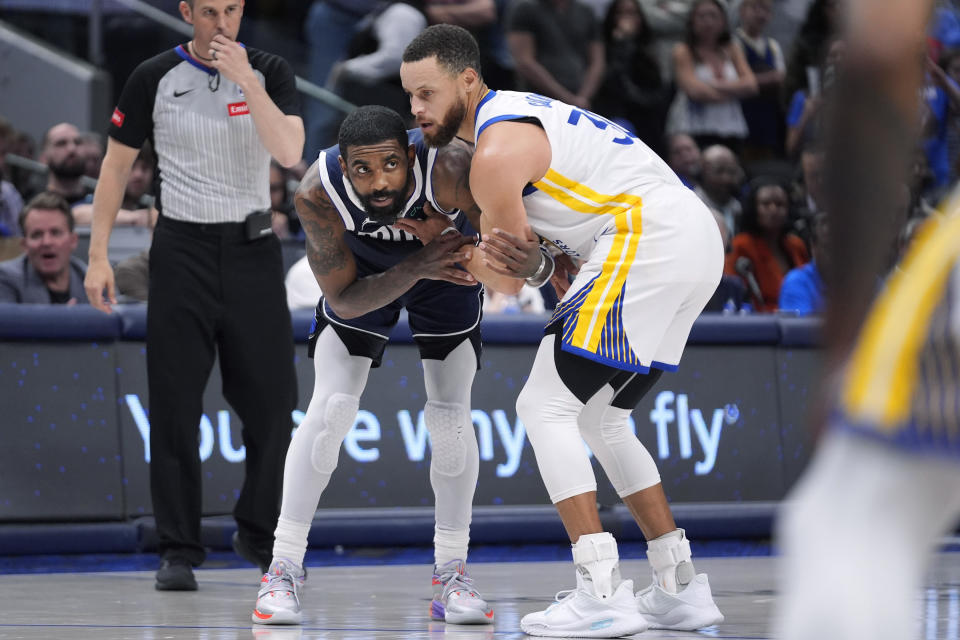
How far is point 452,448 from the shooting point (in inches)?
180

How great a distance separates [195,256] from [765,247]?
182 inches

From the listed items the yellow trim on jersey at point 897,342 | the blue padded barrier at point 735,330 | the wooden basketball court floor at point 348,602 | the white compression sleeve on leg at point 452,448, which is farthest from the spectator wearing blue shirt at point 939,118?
the yellow trim on jersey at point 897,342

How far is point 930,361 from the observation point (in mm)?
1373

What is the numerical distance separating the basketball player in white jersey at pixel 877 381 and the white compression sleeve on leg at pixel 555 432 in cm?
253

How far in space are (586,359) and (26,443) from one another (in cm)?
318

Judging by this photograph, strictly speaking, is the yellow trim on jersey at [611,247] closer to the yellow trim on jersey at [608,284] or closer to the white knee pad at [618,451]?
the yellow trim on jersey at [608,284]

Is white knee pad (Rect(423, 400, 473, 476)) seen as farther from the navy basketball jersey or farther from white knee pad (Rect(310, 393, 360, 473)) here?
the navy basketball jersey

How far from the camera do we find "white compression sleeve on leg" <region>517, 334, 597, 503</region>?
3932 mm

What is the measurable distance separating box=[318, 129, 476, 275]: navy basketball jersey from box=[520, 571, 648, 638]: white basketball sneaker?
1249 millimetres

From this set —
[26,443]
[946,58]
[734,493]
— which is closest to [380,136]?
[26,443]

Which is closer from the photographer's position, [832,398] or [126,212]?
[832,398]

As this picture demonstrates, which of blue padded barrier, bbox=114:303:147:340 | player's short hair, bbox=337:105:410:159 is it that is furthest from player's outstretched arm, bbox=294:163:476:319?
blue padded barrier, bbox=114:303:147:340

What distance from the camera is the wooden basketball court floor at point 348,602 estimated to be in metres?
4.14

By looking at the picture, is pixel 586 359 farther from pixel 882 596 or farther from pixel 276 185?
pixel 276 185
